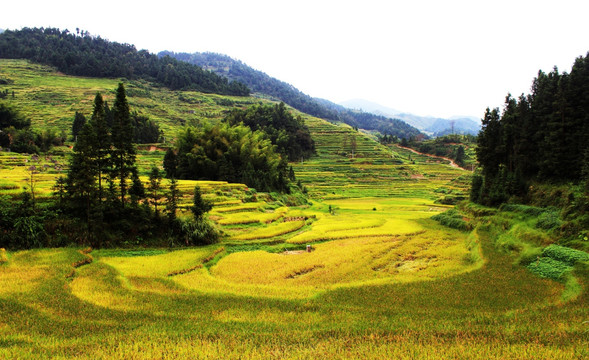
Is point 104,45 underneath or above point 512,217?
above

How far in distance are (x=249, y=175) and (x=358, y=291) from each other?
116 ft

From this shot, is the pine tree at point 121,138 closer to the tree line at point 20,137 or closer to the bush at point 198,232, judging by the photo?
the bush at point 198,232

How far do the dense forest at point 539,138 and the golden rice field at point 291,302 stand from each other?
34.2 ft

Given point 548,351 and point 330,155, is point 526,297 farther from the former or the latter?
point 330,155

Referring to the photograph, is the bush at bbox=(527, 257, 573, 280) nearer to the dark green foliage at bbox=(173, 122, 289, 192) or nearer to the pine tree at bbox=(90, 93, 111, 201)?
the pine tree at bbox=(90, 93, 111, 201)

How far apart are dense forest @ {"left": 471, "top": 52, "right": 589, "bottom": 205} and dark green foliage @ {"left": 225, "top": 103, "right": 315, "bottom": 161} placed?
5437 cm

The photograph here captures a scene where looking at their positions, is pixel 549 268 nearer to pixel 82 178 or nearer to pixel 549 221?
pixel 549 221

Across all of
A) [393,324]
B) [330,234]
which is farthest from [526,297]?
[330,234]

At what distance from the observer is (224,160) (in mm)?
47094

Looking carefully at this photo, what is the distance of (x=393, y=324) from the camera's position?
9203 millimetres

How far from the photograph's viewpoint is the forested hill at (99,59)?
139 m

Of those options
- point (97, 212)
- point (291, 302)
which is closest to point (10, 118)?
point (97, 212)

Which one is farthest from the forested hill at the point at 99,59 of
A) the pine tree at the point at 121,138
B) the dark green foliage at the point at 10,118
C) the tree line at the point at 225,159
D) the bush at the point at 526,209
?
the bush at the point at 526,209

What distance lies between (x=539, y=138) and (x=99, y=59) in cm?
17301
